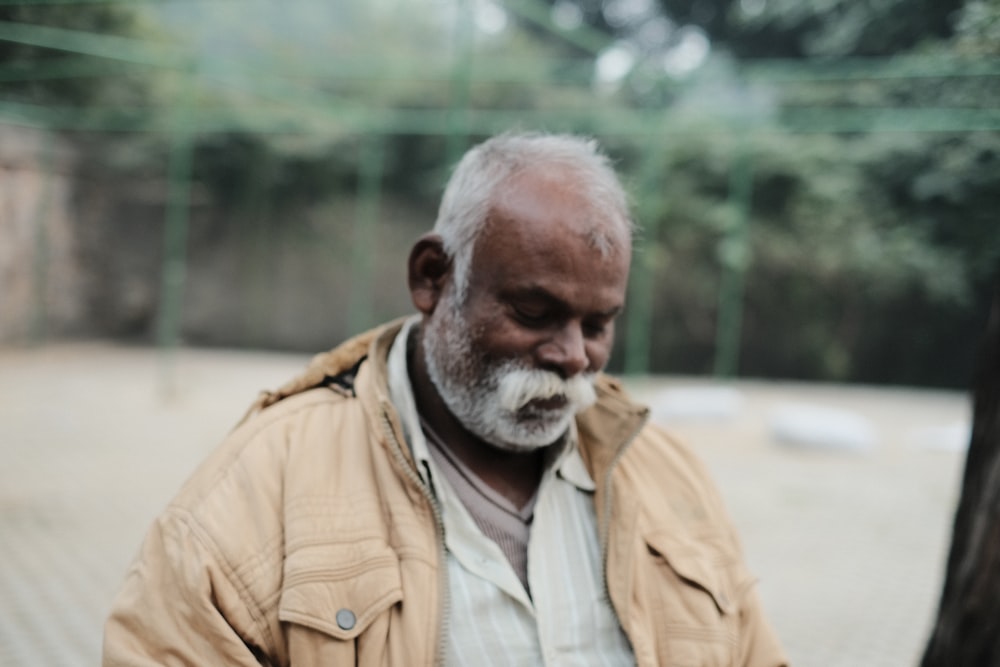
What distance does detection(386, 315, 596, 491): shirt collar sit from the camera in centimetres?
157

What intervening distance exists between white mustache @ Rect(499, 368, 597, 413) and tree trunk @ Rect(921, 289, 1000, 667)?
985 millimetres

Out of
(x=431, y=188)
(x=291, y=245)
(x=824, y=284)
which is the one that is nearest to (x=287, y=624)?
(x=824, y=284)

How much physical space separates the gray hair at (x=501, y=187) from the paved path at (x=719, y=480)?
2.56 metres

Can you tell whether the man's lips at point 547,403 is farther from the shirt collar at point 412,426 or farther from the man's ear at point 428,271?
the man's ear at point 428,271

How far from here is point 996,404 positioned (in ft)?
6.39

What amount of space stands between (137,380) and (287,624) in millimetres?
10202

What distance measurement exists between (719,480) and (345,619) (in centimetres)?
571

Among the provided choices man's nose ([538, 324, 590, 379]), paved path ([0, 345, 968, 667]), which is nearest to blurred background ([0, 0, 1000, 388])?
paved path ([0, 345, 968, 667])

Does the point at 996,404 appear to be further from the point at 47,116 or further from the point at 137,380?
the point at 47,116

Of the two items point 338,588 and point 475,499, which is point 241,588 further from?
point 475,499

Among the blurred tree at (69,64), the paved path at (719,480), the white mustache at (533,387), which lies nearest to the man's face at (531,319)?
the white mustache at (533,387)

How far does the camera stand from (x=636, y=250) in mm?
2125

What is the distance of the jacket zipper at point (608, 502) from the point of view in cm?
159

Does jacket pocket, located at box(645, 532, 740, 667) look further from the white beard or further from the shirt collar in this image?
the white beard
